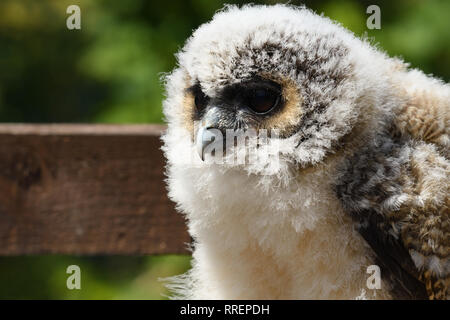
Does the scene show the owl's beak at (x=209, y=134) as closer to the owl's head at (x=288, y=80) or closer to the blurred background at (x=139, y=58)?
the owl's head at (x=288, y=80)

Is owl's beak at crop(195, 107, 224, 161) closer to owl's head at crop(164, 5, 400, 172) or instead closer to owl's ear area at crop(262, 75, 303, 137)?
owl's head at crop(164, 5, 400, 172)

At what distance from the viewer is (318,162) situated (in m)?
1.67

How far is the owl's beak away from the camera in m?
1.69

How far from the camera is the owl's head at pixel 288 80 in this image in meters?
1.66

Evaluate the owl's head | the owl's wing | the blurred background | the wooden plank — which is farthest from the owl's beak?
the blurred background

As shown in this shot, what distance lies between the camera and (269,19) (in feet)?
5.70

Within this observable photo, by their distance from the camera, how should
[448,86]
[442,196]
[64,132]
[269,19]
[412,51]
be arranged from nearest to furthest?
1. [442,196]
2. [269,19]
3. [448,86]
4. [64,132]
5. [412,51]

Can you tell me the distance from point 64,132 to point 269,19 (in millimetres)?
945

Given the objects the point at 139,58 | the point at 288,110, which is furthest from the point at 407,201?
the point at 139,58

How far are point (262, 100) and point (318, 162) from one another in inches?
8.6

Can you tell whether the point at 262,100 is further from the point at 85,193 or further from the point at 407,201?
the point at 85,193

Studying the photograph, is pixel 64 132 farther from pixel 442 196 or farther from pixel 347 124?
pixel 442 196

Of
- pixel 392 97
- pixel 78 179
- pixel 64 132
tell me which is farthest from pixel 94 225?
pixel 392 97
